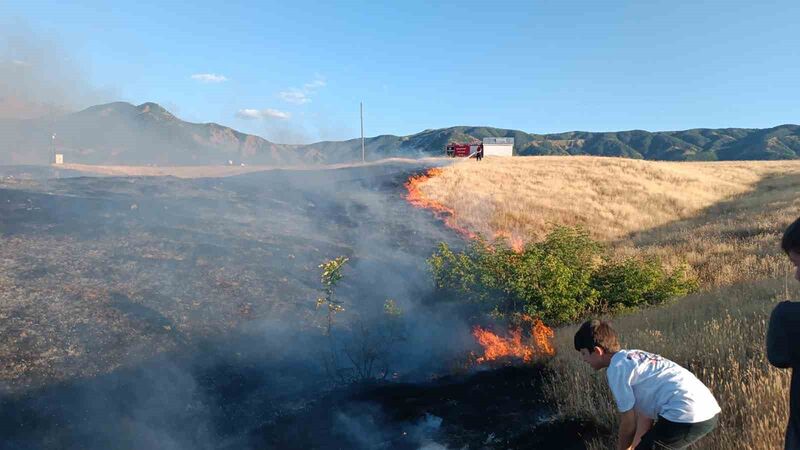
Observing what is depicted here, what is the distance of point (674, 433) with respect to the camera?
10.2ft

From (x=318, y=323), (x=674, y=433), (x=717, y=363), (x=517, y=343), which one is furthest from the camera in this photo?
(x=318, y=323)

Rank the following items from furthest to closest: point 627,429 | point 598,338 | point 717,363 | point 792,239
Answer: point 717,363, point 598,338, point 627,429, point 792,239

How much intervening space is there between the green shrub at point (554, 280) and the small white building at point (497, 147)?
107 feet

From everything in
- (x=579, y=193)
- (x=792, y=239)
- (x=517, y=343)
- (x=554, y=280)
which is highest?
(x=792, y=239)

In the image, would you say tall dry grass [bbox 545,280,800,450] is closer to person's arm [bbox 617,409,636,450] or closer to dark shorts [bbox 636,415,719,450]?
dark shorts [bbox 636,415,719,450]

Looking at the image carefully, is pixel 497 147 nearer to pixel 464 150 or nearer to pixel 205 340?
pixel 464 150

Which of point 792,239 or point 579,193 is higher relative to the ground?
point 792,239

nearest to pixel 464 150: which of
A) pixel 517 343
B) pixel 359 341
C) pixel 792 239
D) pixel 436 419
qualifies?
pixel 517 343

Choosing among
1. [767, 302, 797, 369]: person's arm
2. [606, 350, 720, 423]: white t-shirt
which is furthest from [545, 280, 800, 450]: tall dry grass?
[767, 302, 797, 369]: person's arm

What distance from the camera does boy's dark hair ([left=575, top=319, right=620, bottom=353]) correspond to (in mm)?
3432

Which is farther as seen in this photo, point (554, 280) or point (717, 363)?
point (554, 280)

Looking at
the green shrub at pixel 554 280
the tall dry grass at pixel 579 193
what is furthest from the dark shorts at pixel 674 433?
the tall dry grass at pixel 579 193

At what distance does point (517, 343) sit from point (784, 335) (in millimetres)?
6492

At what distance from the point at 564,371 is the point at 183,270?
745 cm
